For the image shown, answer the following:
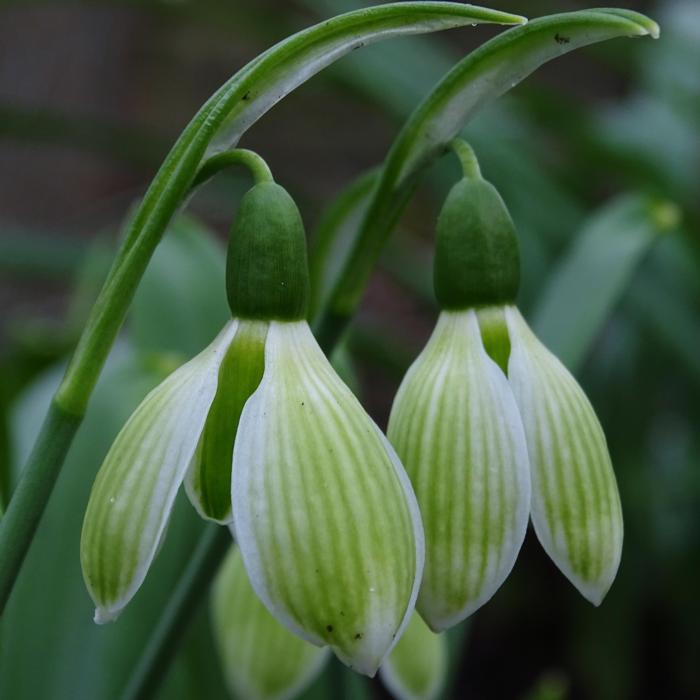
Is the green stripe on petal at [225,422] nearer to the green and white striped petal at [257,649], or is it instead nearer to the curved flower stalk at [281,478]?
the curved flower stalk at [281,478]

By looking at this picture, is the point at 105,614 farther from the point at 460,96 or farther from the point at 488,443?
the point at 460,96

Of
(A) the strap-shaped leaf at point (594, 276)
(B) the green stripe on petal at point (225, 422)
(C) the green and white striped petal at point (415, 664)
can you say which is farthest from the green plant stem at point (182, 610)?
(A) the strap-shaped leaf at point (594, 276)

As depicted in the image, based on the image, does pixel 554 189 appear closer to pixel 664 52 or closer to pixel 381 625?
pixel 664 52

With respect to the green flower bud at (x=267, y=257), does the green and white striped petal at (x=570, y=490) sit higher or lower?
lower

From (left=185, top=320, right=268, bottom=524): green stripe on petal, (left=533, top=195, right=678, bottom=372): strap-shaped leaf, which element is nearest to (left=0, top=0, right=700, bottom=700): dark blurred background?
(left=533, top=195, right=678, bottom=372): strap-shaped leaf

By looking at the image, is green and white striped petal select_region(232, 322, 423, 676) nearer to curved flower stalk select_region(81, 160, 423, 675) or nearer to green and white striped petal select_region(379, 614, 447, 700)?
curved flower stalk select_region(81, 160, 423, 675)

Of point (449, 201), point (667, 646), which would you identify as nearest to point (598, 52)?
point (667, 646)
